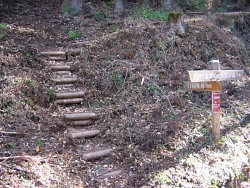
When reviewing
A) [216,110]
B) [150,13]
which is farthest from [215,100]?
[150,13]

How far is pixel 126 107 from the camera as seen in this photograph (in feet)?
19.4

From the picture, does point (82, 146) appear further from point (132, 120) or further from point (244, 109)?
point (244, 109)

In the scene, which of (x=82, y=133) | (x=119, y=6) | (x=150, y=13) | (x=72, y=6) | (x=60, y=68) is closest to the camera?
(x=82, y=133)

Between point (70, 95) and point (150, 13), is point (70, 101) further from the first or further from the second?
point (150, 13)

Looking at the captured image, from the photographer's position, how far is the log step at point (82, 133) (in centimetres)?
Result: 510

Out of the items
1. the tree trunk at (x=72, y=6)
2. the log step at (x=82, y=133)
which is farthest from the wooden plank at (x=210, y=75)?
the tree trunk at (x=72, y=6)

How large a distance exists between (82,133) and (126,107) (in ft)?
4.15

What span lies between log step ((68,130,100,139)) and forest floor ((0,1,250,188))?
0.13 meters

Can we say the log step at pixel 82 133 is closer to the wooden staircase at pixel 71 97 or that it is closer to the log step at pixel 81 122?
the wooden staircase at pixel 71 97

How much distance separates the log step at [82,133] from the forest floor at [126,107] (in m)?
0.13

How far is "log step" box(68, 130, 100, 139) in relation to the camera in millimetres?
5098

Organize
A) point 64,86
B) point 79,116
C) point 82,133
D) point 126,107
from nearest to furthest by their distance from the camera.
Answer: point 82,133 → point 79,116 → point 126,107 → point 64,86

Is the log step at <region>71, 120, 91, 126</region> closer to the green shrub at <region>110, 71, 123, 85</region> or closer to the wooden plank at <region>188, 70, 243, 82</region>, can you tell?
the green shrub at <region>110, 71, 123, 85</region>

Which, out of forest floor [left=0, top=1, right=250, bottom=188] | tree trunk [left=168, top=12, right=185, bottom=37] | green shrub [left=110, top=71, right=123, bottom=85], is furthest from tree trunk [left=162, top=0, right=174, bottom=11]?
green shrub [left=110, top=71, right=123, bottom=85]
